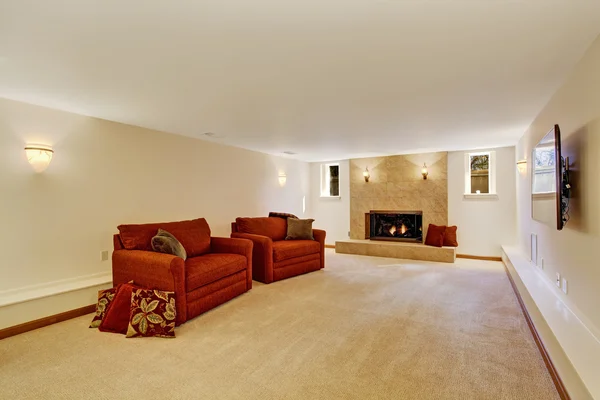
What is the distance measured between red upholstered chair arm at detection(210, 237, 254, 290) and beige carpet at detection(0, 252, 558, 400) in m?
0.47

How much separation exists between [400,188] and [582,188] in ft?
15.2

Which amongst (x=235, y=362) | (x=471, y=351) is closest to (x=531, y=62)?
(x=471, y=351)

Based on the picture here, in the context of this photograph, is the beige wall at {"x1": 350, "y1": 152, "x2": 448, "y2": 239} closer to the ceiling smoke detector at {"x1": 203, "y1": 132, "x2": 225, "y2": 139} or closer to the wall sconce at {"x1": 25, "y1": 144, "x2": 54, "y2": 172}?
the ceiling smoke detector at {"x1": 203, "y1": 132, "x2": 225, "y2": 139}

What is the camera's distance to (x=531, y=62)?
7.46 ft

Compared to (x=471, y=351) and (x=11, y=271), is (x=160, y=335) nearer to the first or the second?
(x=11, y=271)

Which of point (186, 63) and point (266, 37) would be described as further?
point (186, 63)

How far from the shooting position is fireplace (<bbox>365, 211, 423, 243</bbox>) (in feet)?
22.1

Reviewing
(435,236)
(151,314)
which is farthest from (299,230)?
(151,314)

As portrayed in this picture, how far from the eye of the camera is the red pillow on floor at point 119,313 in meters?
2.82

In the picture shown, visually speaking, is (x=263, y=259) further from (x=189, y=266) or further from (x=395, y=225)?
(x=395, y=225)

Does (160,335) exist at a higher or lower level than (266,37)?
lower

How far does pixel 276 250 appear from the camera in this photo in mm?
4621

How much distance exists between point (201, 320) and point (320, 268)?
258cm

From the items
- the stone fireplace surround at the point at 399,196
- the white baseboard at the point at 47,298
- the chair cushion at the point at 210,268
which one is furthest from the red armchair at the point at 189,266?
the stone fireplace surround at the point at 399,196
